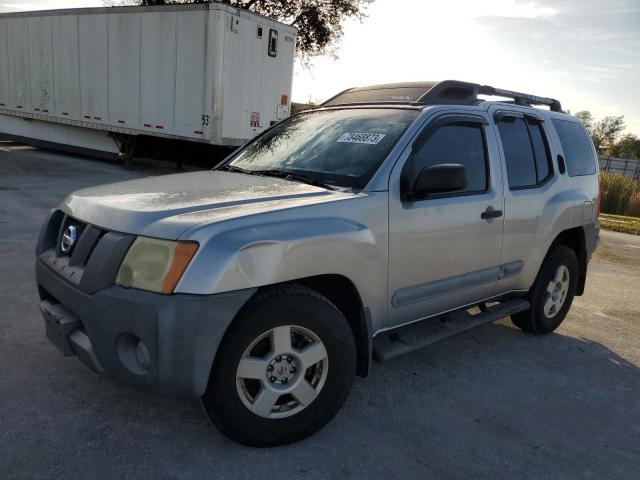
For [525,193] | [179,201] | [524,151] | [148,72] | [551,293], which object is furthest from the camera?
[148,72]

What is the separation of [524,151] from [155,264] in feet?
10.0

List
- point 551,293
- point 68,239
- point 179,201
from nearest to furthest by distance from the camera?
point 179,201, point 68,239, point 551,293

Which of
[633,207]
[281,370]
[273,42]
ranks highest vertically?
[273,42]

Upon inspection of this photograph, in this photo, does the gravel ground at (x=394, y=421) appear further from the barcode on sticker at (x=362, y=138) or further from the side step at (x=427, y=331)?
the barcode on sticker at (x=362, y=138)

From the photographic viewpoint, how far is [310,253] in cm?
264

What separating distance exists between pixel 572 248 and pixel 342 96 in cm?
248

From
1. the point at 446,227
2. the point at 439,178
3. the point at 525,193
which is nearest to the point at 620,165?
the point at 525,193

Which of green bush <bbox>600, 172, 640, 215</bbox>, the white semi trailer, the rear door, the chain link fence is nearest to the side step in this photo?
the rear door

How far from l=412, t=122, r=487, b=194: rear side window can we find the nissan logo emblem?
199 centimetres

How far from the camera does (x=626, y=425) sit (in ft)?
10.8

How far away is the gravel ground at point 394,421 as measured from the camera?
2.56 metres

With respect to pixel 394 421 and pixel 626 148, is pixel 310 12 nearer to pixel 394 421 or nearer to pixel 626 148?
pixel 394 421

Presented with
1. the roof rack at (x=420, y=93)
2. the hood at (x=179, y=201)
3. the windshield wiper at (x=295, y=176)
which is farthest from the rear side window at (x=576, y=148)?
the hood at (x=179, y=201)

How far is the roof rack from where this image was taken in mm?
3750
